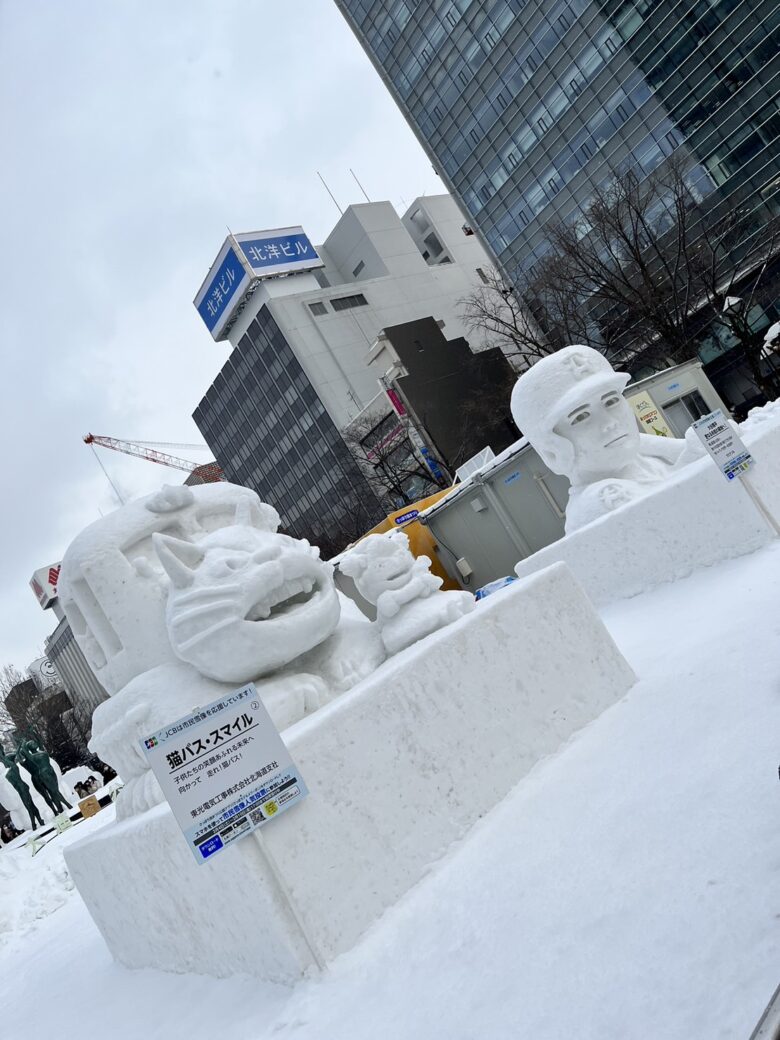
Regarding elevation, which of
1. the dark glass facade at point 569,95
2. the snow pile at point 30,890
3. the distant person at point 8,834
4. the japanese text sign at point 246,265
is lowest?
the snow pile at point 30,890

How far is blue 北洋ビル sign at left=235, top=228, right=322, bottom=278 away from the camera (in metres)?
69.1

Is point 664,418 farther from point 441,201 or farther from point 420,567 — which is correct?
point 441,201

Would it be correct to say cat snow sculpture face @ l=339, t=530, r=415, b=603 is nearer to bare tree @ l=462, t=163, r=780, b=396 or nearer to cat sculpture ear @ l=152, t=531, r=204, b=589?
cat sculpture ear @ l=152, t=531, r=204, b=589

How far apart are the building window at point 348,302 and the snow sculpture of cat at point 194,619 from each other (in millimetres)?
62301

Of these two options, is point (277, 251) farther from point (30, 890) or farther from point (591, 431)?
A: point (591, 431)

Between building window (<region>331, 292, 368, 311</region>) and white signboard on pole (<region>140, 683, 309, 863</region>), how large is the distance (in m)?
64.3

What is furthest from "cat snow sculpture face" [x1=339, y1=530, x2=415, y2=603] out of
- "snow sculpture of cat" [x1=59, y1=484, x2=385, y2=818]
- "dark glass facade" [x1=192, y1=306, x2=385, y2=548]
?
"dark glass facade" [x1=192, y1=306, x2=385, y2=548]

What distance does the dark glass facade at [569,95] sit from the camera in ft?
98.5

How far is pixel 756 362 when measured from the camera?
57.3 ft

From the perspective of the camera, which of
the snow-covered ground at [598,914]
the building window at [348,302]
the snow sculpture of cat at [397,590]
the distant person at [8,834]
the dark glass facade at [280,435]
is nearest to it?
the snow-covered ground at [598,914]

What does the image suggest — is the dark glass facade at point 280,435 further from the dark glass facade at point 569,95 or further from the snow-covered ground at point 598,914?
the snow-covered ground at point 598,914

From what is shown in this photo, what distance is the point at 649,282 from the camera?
61.3 ft

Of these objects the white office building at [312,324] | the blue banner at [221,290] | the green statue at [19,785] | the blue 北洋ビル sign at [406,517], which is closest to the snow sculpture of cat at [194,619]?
the blue 北洋ビル sign at [406,517]

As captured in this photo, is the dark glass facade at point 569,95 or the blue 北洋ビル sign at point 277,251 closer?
the dark glass facade at point 569,95
